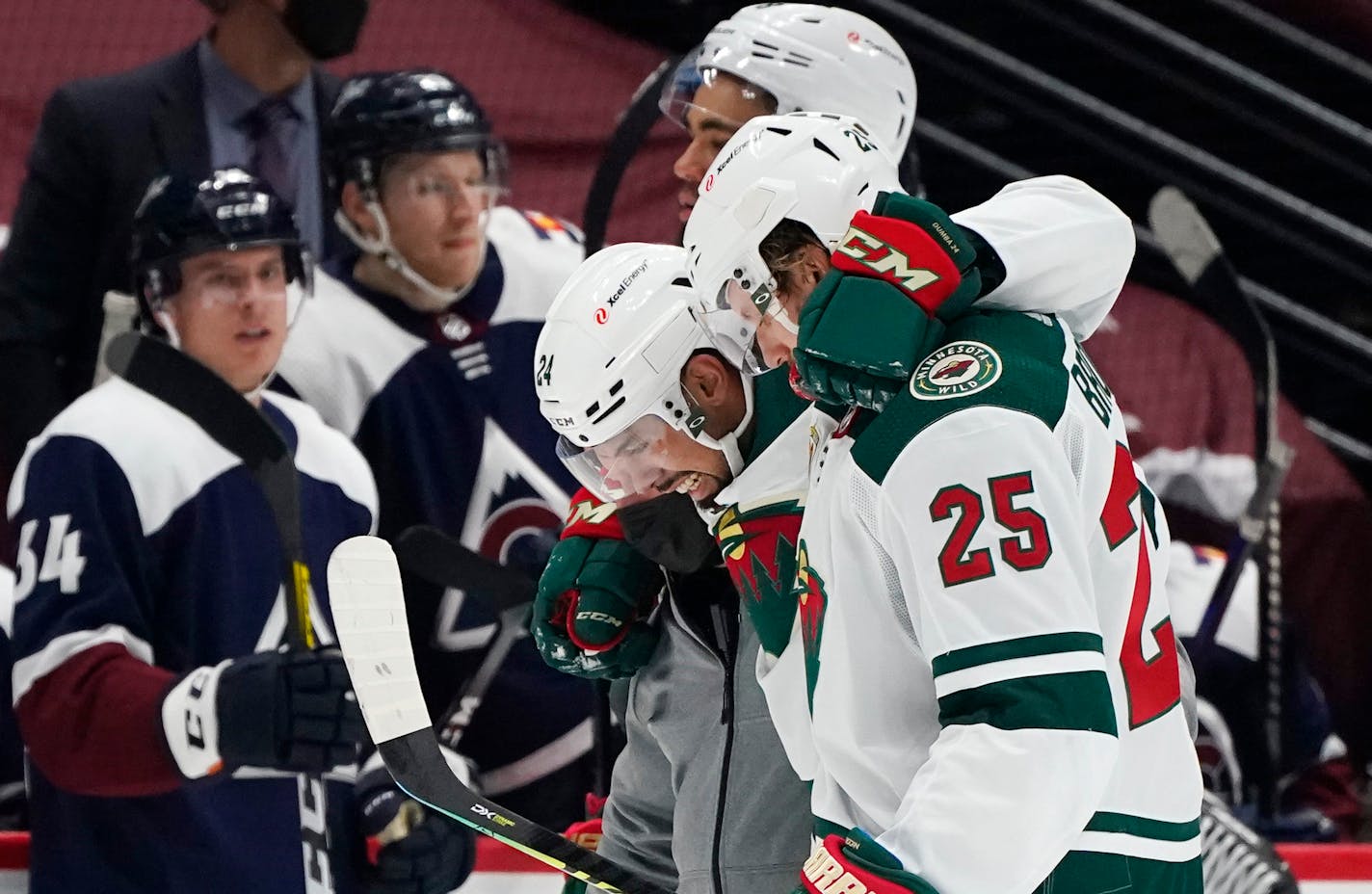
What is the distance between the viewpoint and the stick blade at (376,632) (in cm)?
165

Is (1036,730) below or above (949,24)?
above

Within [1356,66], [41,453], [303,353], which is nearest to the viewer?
[41,453]

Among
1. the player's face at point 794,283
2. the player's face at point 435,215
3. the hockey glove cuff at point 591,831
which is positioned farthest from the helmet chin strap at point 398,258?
the player's face at point 794,283

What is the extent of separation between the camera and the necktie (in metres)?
3.03

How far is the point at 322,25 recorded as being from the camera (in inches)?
121

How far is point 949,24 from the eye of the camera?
4.07m

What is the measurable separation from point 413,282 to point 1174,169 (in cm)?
176

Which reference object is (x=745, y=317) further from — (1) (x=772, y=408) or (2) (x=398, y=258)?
(2) (x=398, y=258)

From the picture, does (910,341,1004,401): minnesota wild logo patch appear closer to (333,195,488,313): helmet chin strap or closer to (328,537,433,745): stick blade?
(328,537,433,745): stick blade

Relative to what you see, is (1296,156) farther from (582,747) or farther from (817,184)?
(817,184)

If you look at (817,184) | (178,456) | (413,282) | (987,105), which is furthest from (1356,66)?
(817,184)

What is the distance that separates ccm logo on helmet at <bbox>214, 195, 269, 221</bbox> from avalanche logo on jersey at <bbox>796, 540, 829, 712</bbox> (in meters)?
1.26

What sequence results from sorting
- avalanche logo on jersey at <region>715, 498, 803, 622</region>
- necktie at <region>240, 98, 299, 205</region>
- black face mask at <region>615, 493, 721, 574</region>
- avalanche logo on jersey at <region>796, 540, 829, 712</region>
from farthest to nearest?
1. necktie at <region>240, 98, 299, 205</region>
2. black face mask at <region>615, 493, 721, 574</region>
3. avalanche logo on jersey at <region>715, 498, 803, 622</region>
4. avalanche logo on jersey at <region>796, 540, 829, 712</region>

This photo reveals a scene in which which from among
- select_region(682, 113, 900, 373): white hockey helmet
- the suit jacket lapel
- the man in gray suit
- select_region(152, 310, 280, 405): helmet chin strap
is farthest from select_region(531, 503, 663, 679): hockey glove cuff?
the suit jacket lapel
